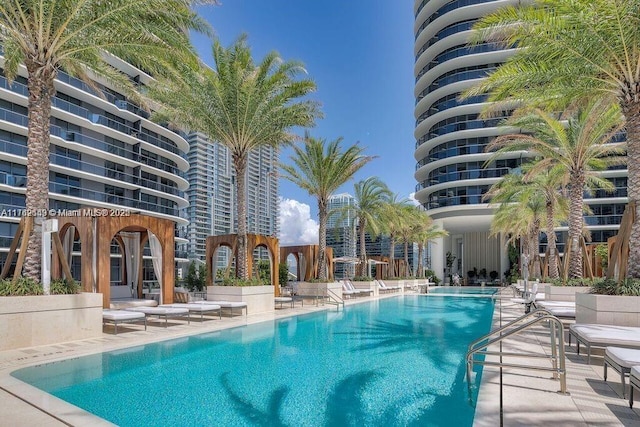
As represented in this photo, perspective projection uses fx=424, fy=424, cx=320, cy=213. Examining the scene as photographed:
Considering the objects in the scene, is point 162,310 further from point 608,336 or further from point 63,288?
point 608,336

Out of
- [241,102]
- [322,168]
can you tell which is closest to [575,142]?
[322,168]

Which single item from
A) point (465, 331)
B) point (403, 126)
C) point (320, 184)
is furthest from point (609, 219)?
point (465, 331)

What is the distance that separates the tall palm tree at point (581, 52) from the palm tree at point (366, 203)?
755 inches

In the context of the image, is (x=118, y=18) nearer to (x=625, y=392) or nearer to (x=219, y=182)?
(x=625, y=392)

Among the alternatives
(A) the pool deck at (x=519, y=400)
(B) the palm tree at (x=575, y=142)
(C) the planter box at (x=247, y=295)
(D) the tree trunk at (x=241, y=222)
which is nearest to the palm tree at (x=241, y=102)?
(D) the tree trunk at (x=241, y=222)

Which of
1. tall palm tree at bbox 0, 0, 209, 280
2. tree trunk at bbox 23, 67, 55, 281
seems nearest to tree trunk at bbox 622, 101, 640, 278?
tall palm tree at bbox 0, 0, 209, 280

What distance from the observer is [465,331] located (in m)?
12.6

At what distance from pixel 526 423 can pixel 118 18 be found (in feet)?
36.8

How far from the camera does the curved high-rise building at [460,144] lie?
46.6 m

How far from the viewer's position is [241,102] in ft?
50.9

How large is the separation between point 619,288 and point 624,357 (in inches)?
160

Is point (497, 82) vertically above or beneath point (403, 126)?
beneath

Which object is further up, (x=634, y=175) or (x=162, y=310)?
(x=634, y=175)

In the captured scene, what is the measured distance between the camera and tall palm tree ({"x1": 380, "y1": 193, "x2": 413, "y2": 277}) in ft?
100
